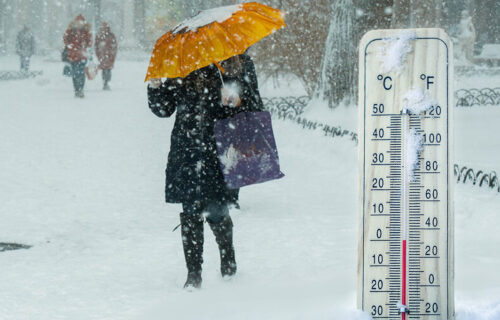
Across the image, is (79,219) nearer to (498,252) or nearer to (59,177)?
(59,177)

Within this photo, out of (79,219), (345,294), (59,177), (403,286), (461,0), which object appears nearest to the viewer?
(403,286)

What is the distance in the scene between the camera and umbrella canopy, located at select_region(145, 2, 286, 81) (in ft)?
15.7

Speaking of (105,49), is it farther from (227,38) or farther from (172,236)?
(227,38)

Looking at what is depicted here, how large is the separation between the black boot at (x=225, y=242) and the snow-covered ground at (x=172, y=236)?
9cm

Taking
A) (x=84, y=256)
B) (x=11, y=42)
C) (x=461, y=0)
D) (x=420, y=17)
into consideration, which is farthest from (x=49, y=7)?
(x=84, y=256)

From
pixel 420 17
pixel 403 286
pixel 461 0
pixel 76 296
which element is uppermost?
pixel 461 0

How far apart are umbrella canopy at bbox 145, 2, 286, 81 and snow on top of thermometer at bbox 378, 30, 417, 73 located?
1815mm

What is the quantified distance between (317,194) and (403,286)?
546 centimetres

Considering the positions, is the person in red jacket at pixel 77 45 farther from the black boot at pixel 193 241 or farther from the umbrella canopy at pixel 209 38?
the black boot at pixel 193 241

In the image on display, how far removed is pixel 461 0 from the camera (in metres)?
36.5

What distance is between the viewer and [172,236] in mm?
6891

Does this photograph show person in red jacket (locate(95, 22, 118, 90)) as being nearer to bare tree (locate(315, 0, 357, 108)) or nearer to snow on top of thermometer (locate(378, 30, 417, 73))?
bare tree (locate(315, 0, 357, 108))

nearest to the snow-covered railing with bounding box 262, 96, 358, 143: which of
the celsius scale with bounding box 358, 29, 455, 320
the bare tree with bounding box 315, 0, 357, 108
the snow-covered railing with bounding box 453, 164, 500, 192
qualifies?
the bare tree with bounding box 315, 0, 357, 108

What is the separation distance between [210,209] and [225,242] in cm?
28
